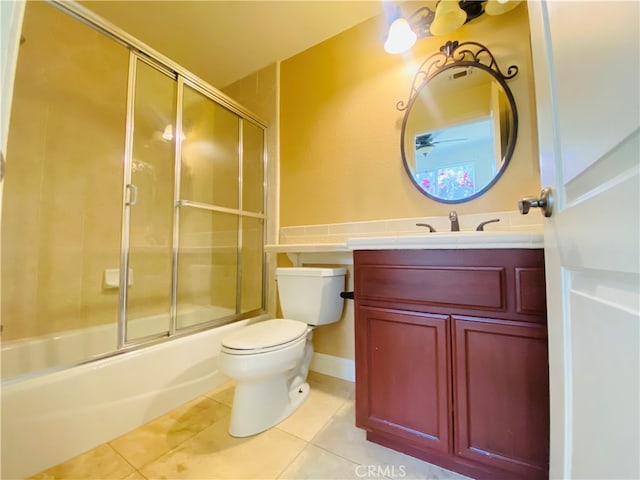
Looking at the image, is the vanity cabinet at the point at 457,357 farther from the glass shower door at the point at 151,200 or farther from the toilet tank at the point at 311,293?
the glass shower door at the point at 151,200

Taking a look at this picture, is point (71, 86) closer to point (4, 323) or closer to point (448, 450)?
point (4, 323)

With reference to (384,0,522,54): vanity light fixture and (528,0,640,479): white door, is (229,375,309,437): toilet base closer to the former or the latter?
(528,0,640,479): white door

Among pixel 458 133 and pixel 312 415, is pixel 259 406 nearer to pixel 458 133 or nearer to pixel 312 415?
pixel 312 415

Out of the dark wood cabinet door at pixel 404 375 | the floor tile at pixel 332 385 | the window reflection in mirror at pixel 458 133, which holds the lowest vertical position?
the floor tile at pixel 332 385

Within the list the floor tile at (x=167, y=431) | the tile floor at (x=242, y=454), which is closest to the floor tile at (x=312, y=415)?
the tile floor at (x=242, y=454)

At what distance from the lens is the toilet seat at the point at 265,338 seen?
3.52 ft

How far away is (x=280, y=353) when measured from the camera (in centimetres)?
114

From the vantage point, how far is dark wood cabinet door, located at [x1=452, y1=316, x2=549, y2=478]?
756mm

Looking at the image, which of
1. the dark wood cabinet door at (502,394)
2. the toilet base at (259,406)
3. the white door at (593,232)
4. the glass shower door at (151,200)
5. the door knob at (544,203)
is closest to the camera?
the white door at (593,232)

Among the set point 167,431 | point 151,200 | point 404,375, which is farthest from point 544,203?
point 151,200

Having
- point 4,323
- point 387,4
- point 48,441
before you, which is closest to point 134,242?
point 4,323

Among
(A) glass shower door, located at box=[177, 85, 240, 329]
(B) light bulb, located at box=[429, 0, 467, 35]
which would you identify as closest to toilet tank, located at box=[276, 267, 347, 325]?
(A) glass shower door, located at box=[177, 85, 240, 329]

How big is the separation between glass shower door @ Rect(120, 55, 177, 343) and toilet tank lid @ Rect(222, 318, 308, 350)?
61 centimetres

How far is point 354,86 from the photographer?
66.7 inches
